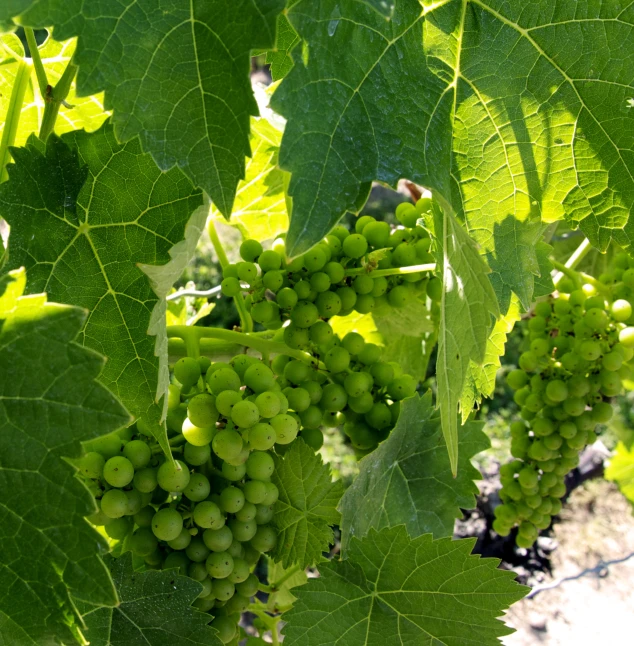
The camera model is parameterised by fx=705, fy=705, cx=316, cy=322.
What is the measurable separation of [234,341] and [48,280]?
216 millimetres

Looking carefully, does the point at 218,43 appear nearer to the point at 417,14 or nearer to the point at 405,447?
the point at 417,14

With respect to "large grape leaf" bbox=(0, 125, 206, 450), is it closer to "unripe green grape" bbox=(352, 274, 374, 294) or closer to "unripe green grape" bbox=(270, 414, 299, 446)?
"unripe green grape" bbox=(270, 414, 299, 446)

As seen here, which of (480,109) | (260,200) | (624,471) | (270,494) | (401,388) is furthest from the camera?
(624,471)

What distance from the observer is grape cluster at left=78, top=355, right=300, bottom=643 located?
2.11ft

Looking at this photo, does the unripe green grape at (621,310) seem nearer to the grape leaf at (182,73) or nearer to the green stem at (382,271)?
the green stem at (382,271)

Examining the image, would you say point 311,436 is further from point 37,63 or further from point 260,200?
point 37,63

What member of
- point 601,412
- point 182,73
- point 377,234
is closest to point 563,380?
point 601,412

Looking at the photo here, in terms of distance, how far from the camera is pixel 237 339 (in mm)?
750

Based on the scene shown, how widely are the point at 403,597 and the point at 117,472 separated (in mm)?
328

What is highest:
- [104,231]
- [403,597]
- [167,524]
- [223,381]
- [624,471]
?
[104,231]

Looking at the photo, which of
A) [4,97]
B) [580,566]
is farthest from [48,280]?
[580,566]

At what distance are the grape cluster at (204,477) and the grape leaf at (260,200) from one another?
0.27 meters

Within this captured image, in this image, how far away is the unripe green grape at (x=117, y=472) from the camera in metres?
0.63

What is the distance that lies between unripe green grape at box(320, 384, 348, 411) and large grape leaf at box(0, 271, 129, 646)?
1.10ft
